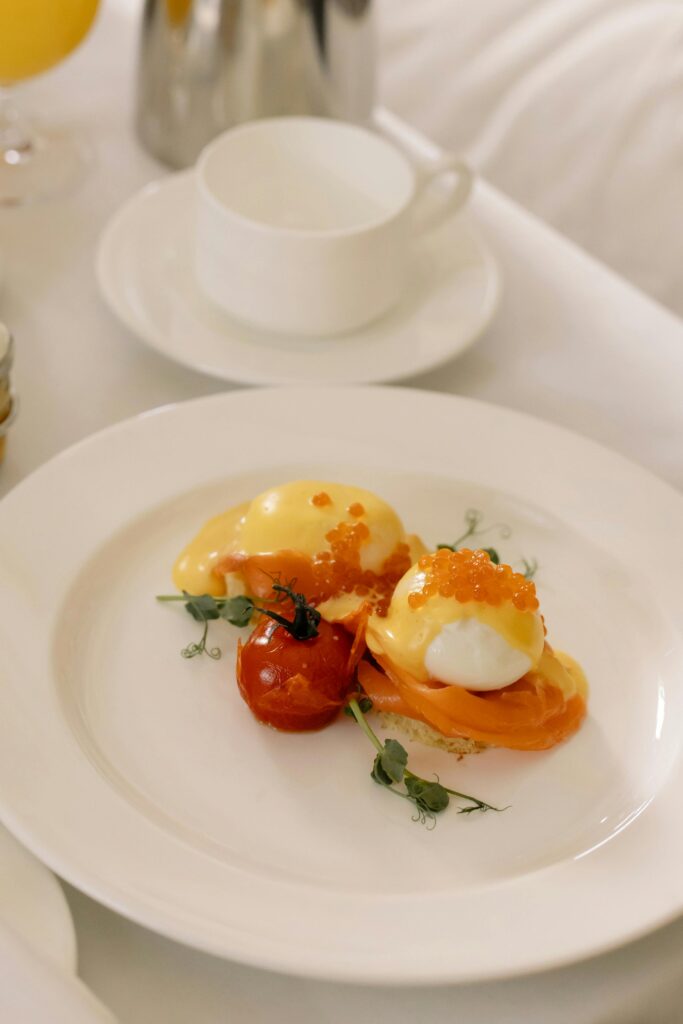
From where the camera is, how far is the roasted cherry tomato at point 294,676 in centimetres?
63

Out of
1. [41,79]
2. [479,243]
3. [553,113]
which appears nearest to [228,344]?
[479,243]

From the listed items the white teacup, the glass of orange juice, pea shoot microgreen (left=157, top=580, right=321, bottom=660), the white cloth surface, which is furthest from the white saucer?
the white cloth surface

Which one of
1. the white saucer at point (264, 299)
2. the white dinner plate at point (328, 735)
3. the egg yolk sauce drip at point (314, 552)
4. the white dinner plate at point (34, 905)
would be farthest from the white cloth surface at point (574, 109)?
the white dinner plate at point (34, 905)

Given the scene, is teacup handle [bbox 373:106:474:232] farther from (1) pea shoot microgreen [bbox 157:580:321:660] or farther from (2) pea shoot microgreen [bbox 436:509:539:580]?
(1) pea shoot microgreen [bbox 157:580:321:660]

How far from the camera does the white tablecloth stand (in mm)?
544

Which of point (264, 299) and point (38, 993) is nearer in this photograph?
point (38, 993)

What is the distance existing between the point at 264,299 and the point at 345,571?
29 centimetres

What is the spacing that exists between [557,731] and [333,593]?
156 millimetres

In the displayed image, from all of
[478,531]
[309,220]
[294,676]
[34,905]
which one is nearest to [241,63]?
[309,220]

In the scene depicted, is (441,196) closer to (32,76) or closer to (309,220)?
(309,220)

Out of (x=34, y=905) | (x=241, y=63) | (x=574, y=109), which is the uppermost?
(x=241, y=63)

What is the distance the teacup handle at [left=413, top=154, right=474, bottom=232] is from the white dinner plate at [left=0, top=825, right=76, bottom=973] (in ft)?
2.12

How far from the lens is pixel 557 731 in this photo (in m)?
0.64

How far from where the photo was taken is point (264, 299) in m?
0.89
